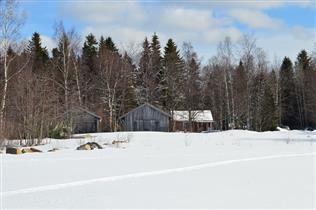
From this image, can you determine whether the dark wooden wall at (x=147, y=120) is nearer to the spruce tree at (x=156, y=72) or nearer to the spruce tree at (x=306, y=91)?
the spruce tree at (x=156, y=72)

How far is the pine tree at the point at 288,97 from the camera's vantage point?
62.8 m

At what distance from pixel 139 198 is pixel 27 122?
19.6 meters

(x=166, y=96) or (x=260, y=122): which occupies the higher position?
(x=166, y=96)

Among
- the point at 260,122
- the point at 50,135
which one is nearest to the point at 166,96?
the point at 260,122

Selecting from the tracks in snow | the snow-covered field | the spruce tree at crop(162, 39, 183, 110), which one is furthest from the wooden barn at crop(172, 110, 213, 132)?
the snow-covered field

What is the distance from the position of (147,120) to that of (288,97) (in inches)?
973

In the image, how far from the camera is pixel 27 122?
25.6 meters

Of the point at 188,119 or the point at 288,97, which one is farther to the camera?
the point at 288,97

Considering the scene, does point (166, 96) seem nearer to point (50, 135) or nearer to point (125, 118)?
point (125, 118)

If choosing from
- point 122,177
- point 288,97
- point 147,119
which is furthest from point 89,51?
point 122,177

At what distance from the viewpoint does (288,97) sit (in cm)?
6288

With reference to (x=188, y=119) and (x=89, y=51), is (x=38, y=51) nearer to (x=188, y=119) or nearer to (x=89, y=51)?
(x=89, y=51)

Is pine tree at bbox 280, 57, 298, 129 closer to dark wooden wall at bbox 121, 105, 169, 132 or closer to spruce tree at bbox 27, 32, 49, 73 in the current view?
dark wooden wall at bbox 121, 105, 169, 132

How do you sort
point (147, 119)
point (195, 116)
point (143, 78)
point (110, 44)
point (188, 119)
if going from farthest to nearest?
point (110, 44) < point (143, 78) < point (195, 116) < point (188, 119) < point (147, 119)
